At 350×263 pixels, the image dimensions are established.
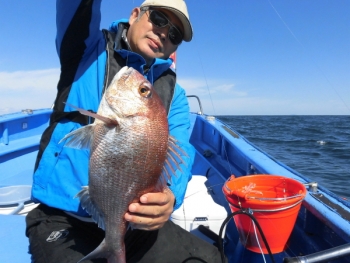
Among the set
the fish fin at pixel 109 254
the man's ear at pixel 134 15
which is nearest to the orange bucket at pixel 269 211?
the fish fin at pixel 109 254

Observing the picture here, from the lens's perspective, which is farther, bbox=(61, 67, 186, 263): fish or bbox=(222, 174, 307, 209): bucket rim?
bbox=(222, 174, 307, 209): bucket rim

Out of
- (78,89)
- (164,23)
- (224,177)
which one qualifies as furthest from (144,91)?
(224,177)

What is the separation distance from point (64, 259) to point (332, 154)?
1403cm

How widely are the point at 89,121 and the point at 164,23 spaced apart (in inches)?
35.3

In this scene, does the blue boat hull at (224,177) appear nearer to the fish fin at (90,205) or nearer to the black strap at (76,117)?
the fish fin at (90,205)

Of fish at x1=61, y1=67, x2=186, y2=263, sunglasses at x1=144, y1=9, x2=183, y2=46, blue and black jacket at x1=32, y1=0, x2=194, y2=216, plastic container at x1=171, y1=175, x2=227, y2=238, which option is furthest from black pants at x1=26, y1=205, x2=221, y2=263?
sunglasses at x1=144, y1=9, x2=183, y2=46

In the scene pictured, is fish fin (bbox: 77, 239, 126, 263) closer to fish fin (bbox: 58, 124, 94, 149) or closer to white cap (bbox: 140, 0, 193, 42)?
fish fin (bbox: 58, 124, 94, 149)

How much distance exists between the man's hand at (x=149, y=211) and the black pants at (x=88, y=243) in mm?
449

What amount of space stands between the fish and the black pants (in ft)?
1.25

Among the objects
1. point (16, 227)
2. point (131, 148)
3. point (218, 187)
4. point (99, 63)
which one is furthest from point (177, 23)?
point (218, 187)

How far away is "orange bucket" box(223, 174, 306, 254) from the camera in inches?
81.9

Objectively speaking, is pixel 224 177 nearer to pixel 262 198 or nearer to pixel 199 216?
pixel 199 216

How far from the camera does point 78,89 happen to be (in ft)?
6.79

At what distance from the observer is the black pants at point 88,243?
1813mm
